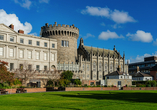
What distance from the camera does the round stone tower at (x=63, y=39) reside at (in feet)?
240

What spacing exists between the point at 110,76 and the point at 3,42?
37.3 meters

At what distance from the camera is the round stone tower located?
73.2m

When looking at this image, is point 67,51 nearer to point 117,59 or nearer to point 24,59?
point 24,59

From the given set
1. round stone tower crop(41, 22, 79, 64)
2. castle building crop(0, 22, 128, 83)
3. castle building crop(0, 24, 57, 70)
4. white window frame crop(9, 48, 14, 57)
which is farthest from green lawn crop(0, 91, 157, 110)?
round stone tower crop(41, 22, 79, 64)

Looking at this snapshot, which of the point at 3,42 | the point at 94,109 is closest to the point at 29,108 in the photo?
the point at 94,109

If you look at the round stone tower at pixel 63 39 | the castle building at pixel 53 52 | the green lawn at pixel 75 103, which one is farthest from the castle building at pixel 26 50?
the green lawn at pixel 75 103

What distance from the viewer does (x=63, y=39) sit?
243ft

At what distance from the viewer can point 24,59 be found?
201 feet

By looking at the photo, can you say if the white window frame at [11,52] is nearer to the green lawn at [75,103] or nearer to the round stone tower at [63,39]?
the round stone tower at [63,39]

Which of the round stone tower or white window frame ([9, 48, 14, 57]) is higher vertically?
the round stone tower

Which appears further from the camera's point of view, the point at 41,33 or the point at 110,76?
the point at 41,33

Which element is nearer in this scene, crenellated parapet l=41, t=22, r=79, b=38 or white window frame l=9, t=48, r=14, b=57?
white window frame l=9, t=48, r=14, b=57

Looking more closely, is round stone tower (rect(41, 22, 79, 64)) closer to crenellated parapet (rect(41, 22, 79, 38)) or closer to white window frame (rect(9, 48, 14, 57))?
crenellated parapet (rect(41, 22, 79, 38))

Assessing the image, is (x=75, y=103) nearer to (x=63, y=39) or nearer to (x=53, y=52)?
(x=53, y=52)
